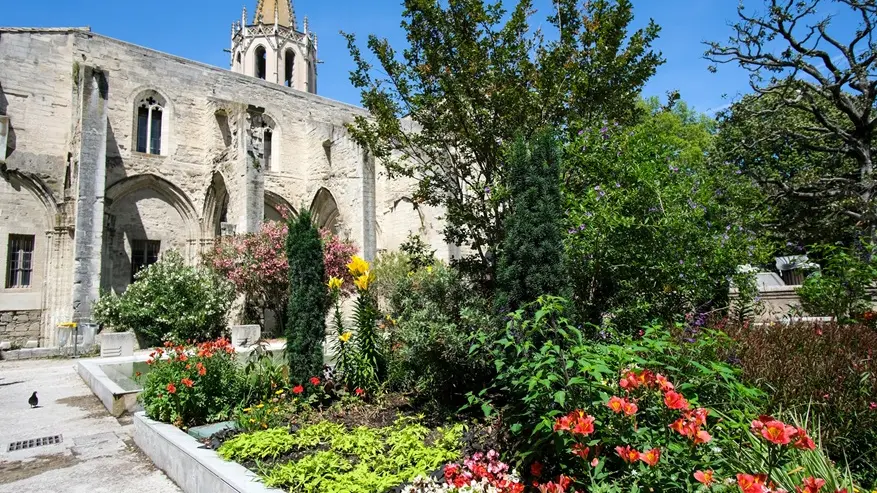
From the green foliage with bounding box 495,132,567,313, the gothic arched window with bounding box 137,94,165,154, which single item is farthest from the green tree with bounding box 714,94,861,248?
the gothic arched window with bounding box 137,94,165,154

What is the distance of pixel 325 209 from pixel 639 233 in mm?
16371

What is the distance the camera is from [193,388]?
214 inches

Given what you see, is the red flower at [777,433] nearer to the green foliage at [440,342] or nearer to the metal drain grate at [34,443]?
the green foliage at [440,342]

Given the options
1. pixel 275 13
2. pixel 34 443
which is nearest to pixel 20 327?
pixel 34 443

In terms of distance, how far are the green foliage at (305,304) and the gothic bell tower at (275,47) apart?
89.1ft

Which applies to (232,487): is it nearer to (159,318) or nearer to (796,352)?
(796,352)

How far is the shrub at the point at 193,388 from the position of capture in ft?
17.5

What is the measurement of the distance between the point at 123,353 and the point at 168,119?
376 inches

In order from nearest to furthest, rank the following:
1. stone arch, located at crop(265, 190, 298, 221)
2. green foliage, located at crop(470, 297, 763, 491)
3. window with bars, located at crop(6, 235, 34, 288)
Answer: green foliage, located at crop(470, 297, 763, 491)
window with bars, located at crop(6, 235, 34, 288)
stone arch, located at crop(265, 190, 298, 221)

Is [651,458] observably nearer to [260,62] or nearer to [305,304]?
[305,304]

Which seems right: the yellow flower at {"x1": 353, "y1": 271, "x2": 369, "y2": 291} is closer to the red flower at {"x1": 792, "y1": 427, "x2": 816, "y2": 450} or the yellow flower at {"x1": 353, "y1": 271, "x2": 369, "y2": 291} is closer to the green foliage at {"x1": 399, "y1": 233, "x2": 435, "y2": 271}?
the green foliage at {"x1": 399, "y1": 233, "x2": 435, "y2": 271}

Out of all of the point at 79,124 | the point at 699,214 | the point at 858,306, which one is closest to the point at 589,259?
the point at 699,214

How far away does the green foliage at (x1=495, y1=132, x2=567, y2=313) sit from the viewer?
4.38 m

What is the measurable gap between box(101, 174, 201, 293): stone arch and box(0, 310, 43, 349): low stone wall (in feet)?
6.85
